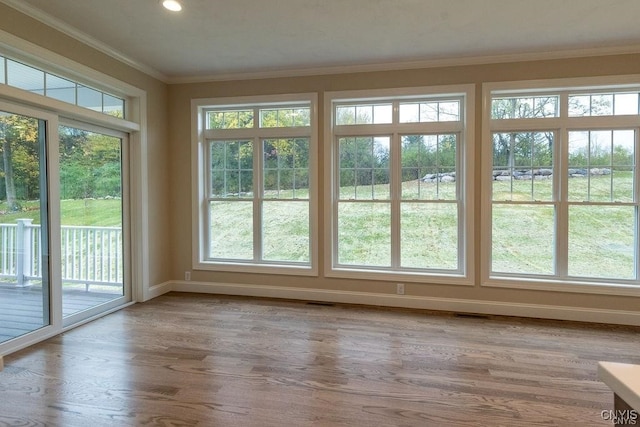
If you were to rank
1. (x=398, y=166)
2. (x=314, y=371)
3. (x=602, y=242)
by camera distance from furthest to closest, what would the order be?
(x=398, y=166) < (x=602, y=242) < (x=314, y=371)

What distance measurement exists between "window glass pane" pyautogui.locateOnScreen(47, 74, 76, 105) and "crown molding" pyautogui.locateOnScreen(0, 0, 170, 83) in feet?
1.35

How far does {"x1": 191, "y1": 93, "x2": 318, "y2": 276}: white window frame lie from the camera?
420 cm

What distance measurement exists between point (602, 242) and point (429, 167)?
6.38ft

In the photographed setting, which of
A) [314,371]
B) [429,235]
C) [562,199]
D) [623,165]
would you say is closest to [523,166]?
[562,199]

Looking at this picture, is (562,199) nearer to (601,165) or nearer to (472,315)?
(601,165)

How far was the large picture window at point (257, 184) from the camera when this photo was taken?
4.31 meters

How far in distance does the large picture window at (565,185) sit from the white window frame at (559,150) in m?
0.01

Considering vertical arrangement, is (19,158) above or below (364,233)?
above

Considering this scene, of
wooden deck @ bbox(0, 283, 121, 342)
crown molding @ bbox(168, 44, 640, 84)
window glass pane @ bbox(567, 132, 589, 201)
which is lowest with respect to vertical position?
wooden deck @ bbox(0, 283, 121, 342)

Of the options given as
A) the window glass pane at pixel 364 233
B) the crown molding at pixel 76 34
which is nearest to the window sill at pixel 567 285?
the window glass pane at pixel 364 233

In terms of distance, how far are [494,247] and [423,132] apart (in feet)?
5.02

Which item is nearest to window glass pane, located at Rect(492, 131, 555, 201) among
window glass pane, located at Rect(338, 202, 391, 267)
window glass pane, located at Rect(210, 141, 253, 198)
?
window glass pane, located at Rect(338, 202, 391, 267)

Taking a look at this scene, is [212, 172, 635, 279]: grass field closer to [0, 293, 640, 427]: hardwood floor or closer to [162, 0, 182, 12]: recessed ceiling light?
[0, 293, 640, 427]: hardwood floor

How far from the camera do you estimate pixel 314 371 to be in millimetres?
2516
